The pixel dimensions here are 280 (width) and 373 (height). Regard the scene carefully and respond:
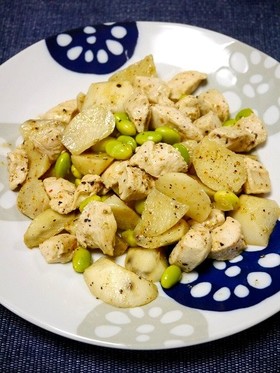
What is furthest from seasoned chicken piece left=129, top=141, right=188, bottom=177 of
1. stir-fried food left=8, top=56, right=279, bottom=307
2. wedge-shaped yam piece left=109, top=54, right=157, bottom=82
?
wedge-shaped yam piece left=109, top=54, right=157, bottom=82

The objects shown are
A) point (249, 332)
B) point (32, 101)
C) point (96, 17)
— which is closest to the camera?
point (249, 332)

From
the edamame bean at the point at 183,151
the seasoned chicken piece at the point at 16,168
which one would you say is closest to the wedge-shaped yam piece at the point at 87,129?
the seasoned chicken piece at the point at 16,168

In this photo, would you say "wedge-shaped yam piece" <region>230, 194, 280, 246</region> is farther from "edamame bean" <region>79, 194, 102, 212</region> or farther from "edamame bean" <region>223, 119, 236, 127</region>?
"edamame bean" <region>79, 194, 102, 212</region>

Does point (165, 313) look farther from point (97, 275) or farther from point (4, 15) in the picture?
point (4, 15)

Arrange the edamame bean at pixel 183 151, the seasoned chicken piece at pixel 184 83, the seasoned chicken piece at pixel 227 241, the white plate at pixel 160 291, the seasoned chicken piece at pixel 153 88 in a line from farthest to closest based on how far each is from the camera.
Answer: the seasoned chicken piece at pixel 184 83
the seasoned chicken piece at pixel 153 88
the edamame bean at pixel 183 151
the seasoned chicken piece at pixel 227 241
the white plate at pixel 160 291

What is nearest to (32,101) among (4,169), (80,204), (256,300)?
(4,169)

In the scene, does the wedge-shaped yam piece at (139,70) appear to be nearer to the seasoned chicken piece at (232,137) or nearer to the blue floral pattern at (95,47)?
the blue floral pattern at (95,47)

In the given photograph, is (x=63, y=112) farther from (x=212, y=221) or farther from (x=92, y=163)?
(x=212, y=221)

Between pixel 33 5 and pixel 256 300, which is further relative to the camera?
pixel 33 5
